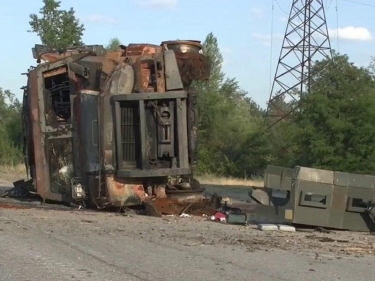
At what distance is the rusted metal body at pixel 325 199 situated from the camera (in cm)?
1379

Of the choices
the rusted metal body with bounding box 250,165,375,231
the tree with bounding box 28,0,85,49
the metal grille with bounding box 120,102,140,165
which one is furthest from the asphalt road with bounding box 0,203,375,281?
the tree with bounding box 28,0,85,49

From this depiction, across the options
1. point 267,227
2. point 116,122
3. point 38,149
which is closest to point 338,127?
→ point 38,149

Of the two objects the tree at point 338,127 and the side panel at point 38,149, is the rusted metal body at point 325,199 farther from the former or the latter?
the tree at point 338,127

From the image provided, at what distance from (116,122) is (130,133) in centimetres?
41

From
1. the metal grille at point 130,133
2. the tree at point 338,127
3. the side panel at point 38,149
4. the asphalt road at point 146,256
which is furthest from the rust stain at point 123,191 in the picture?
the tree at point 338,127

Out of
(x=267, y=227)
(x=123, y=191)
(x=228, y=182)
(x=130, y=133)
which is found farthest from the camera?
(x=228, y=182)

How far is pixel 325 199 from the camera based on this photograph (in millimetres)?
13805

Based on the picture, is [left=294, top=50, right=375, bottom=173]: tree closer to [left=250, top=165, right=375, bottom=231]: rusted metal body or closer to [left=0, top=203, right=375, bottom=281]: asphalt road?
[left=250, top=165, right=375, bottom=231]: rusted metal body

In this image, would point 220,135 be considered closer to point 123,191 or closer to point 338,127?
point 338,127

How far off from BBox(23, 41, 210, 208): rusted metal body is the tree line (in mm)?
3066

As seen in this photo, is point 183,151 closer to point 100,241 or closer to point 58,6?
point 100,241

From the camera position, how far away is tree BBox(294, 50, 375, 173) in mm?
32375

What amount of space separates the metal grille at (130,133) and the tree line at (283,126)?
366cm

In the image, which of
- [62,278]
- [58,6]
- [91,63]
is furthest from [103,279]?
[58,6]
